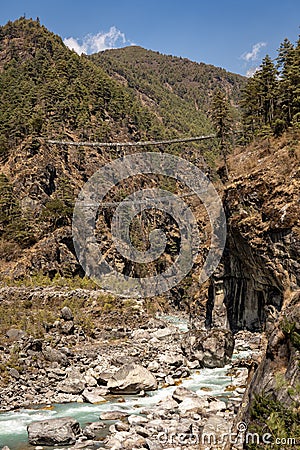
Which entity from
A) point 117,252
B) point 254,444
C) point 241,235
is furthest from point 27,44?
point 254,444

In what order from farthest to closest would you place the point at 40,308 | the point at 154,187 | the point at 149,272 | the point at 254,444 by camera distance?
1. the point at 154,187
2. the point at 149,272
3. the point at 40,308
4. the point at 254,444

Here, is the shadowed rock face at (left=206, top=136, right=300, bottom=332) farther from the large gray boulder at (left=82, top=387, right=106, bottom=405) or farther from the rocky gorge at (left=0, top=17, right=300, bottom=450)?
the large gray boulder at (left=82, top=387, right=106, bottom=405)

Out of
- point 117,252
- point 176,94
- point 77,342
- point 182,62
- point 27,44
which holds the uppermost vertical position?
point 182,62

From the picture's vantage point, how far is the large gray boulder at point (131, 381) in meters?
15.9

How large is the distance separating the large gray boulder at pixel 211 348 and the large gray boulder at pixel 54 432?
8928 millimetres

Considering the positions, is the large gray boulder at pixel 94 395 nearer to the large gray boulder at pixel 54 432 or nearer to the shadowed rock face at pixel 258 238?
the large gray boulder at pixel 54 432

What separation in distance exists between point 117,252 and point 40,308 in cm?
1818

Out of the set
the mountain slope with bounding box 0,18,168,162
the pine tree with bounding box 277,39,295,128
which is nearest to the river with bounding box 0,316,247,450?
the pine tree with bounding box 277,39,295,128

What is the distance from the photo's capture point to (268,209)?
844 inches

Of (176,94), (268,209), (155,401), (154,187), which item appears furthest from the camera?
(176,94)

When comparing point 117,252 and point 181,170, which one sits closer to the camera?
point 117,252

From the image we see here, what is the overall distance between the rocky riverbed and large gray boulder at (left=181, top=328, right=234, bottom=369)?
0.15ft

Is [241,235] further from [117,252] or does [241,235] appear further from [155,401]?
[117,252]

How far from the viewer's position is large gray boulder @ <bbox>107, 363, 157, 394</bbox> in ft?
52.3
